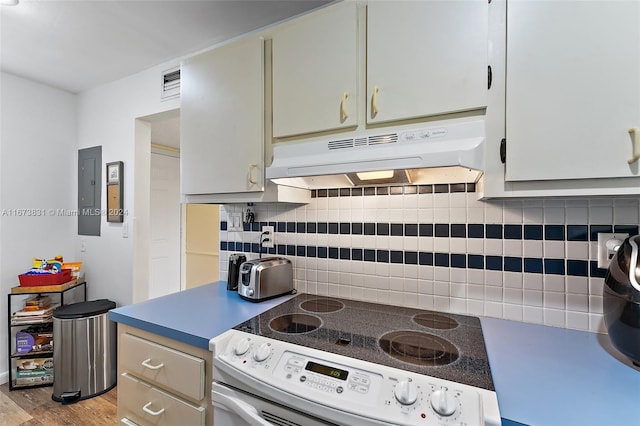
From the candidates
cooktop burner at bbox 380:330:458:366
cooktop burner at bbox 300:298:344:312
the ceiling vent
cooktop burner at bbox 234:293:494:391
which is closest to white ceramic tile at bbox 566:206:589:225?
cooktop burner at bbox 234:293:494:391

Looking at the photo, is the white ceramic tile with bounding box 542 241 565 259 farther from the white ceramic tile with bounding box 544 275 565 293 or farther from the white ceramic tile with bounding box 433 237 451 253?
the white ceramic tile with bounding box 433 237 451 253

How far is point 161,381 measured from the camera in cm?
110

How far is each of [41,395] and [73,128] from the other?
7.18 feet

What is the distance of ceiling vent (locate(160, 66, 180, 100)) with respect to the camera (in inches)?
81.1

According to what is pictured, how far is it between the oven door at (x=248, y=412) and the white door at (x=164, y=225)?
3.05 metres

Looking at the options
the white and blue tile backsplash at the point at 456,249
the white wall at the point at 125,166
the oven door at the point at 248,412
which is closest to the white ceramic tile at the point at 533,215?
the white and blue tile backsplash at the point at 456,249

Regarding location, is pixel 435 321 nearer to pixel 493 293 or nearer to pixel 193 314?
pixel 493 293

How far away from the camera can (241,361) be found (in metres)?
0.90

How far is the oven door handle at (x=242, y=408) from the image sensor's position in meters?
0.83

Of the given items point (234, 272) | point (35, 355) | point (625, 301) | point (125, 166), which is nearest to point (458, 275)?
point (625, 301)

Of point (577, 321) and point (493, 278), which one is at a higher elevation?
point (493, 278)

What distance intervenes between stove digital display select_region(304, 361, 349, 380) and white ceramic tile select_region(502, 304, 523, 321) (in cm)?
76

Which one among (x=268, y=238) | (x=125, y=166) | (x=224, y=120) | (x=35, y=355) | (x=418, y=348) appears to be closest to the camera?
(x=418, y=348)

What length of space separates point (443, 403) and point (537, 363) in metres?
0.40
